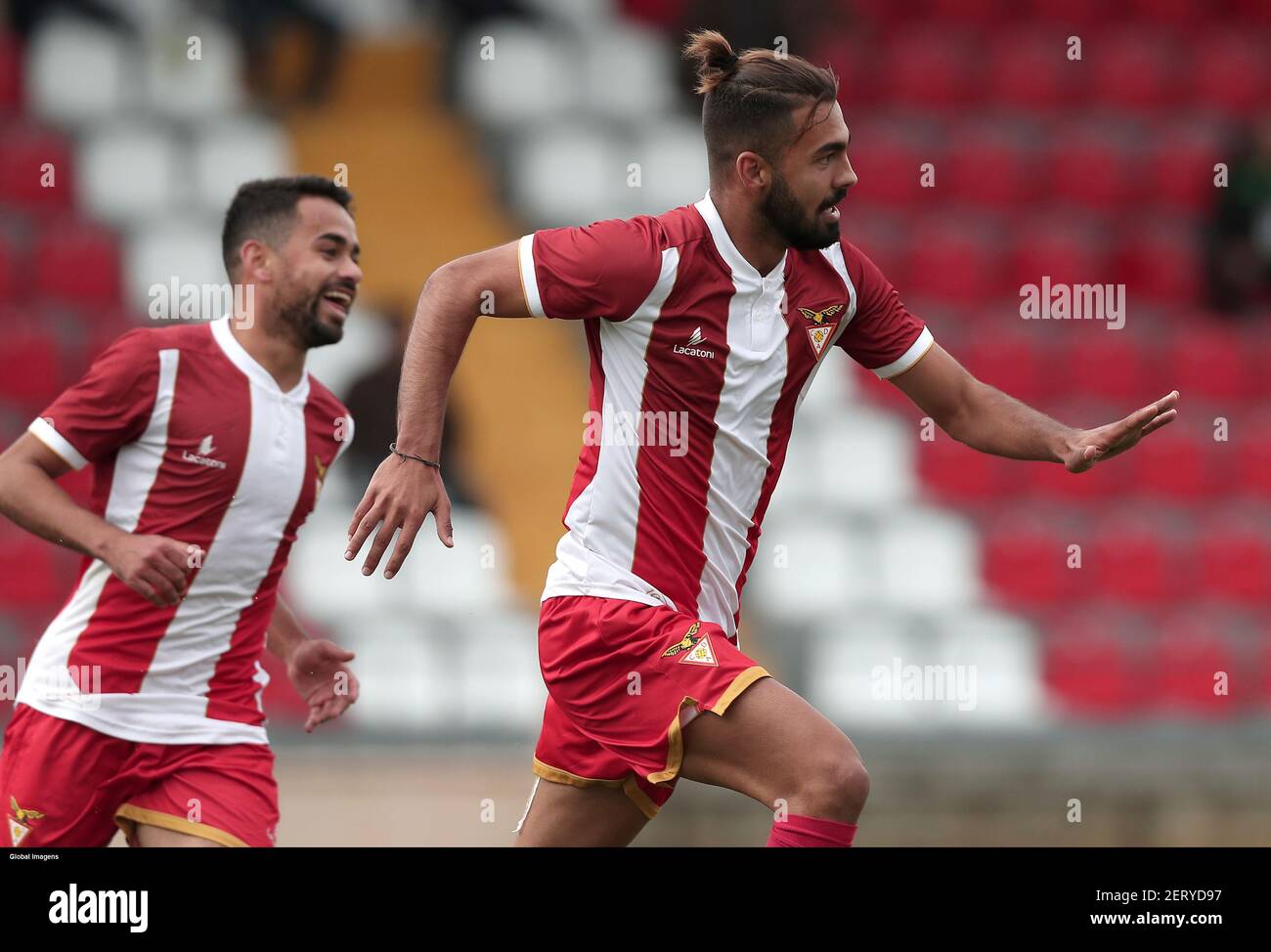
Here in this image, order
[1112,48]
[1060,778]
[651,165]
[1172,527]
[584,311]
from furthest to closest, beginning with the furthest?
[1112,48], [651,165], [1172,527], [1060,778], [584,311]

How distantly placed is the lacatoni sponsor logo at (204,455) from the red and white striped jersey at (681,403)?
1.06 meters

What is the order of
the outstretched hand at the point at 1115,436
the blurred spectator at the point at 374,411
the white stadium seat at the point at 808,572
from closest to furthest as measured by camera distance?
the outstretched hand at the point at 1115,436 → the blurred spectator at the point at 374,411 → the white stadium seat at the point at 808,572

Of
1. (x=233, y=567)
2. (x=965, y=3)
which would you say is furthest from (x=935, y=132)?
(x=233, y=567)

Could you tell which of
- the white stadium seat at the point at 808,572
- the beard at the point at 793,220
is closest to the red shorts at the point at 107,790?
the beard at the point at 793,220

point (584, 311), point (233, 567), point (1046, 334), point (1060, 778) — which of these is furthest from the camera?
point (1046, 334)

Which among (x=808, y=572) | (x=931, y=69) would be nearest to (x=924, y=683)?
(x=808, y=572)

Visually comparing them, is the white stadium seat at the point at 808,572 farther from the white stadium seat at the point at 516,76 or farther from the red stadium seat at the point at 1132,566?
the white stadium seat at the point at 516,76

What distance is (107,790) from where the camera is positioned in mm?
4445

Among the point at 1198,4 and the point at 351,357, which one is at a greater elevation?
the point at 1198,4

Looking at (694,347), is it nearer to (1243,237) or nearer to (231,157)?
(1243,237)

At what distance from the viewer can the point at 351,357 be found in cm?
959

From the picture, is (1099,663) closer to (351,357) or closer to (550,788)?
(351,357)

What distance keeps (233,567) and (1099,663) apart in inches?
213

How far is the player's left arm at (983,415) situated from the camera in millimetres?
4367
